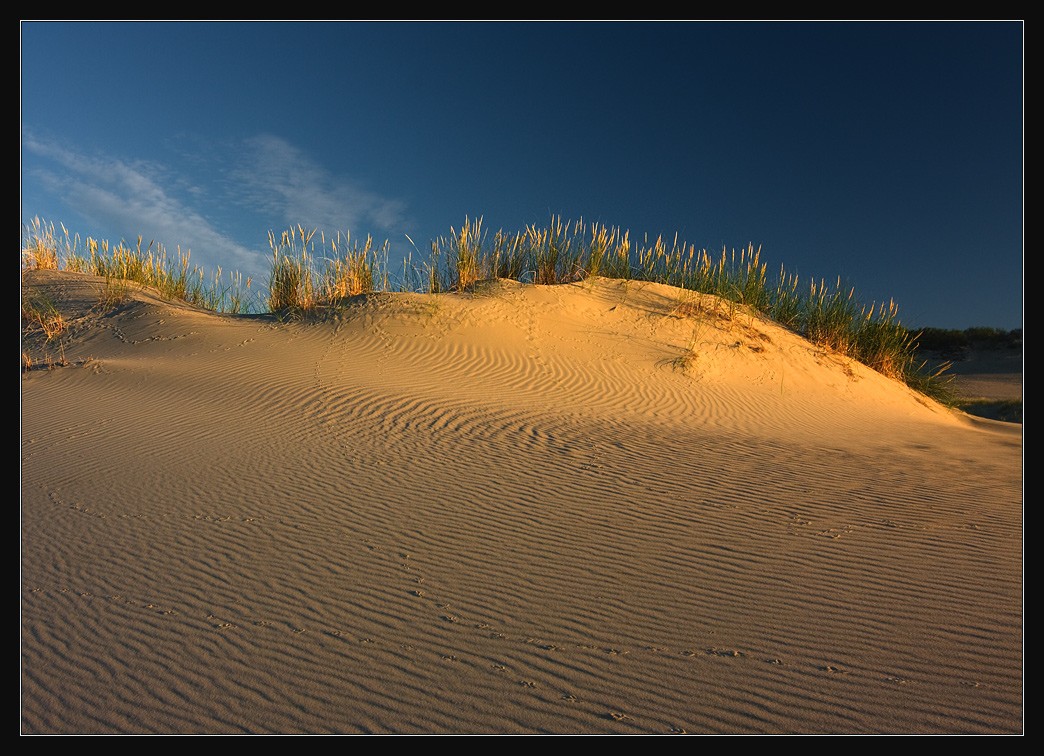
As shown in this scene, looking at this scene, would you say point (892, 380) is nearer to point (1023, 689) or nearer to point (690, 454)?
point (690, 454)

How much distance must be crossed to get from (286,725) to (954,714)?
2307 millimetres

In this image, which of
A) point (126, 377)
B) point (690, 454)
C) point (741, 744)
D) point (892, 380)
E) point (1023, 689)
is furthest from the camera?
point (892, 380)

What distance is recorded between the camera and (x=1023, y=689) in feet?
8.02

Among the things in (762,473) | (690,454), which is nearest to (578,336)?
(690,454)

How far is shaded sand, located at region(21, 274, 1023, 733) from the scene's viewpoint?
2404 millimetres

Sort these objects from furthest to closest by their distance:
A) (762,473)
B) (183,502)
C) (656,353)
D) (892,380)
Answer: (892,380), (656,353), (762,473), (183,502)

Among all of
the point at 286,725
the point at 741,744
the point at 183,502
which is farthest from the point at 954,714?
the point at 183,502

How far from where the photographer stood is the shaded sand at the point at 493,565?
2.40m

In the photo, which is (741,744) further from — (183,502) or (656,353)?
(656,353)

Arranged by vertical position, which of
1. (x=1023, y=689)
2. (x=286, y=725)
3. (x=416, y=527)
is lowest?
(x=286, y=725)

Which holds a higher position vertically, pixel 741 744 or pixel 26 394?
pixel 26 394

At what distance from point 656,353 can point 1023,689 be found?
28.7 feet

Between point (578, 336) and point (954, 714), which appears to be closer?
point (954, 714)

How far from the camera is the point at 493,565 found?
3562 mm
